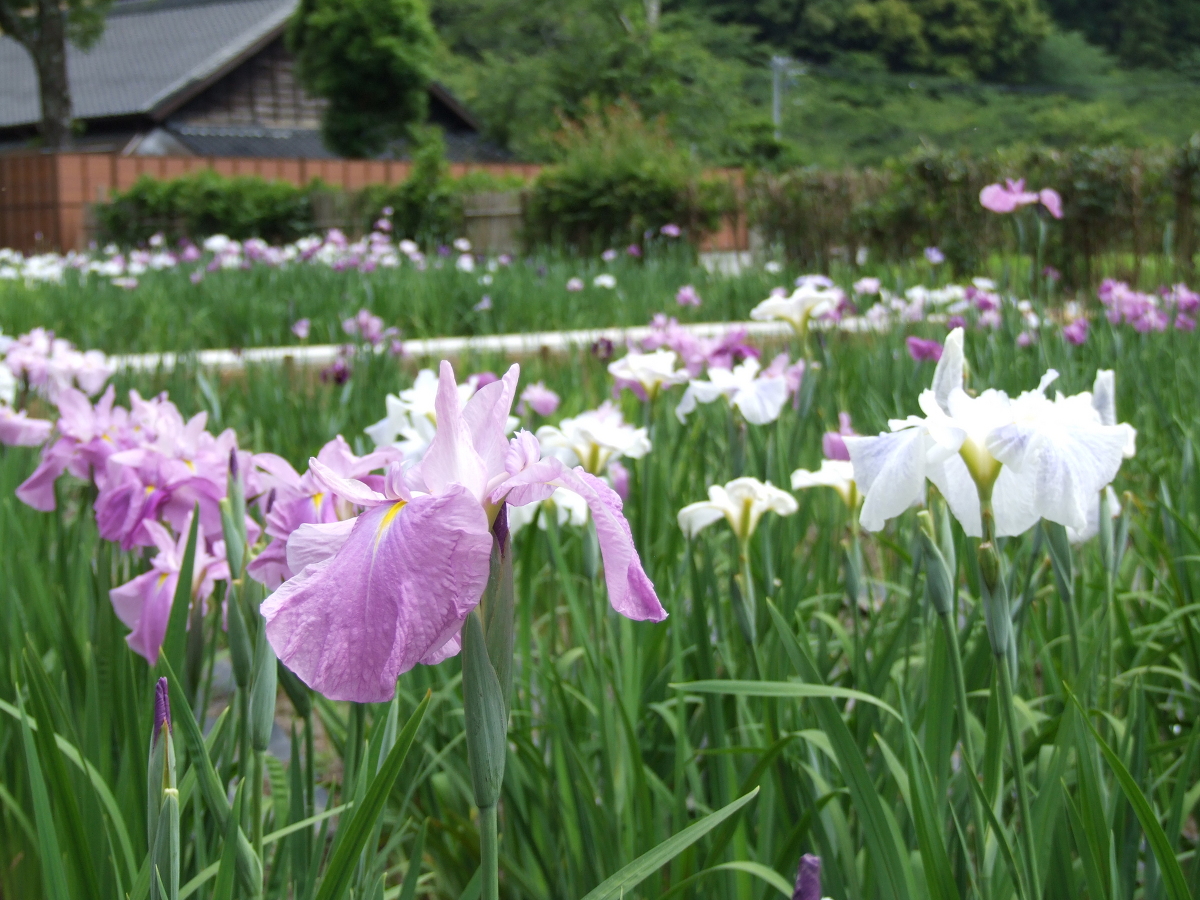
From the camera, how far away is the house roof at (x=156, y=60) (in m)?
25.5

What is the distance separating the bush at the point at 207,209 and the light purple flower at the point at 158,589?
14.0 meters

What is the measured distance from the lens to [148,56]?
2881 cm

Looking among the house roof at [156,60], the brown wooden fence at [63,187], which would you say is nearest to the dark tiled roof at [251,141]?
the house roof at [156,60]

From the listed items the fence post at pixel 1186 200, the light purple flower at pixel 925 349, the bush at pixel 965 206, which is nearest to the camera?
the light purple flower at pixel 925 349

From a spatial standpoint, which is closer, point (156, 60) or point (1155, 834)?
point (1155, 834)

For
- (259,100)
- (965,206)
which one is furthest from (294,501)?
(259,100)

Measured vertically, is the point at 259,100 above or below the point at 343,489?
above

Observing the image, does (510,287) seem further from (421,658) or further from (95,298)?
(421,658)

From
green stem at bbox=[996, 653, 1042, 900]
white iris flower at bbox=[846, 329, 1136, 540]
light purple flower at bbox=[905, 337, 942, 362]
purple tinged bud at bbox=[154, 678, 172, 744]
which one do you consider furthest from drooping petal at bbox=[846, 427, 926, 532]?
light purple flower at bbox=[905, 337, 942, 362]

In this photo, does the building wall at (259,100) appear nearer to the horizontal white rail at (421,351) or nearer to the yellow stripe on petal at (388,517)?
the horizontal white rail at (421,351)

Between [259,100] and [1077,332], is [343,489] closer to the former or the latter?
[1077,332]

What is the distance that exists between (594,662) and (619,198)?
10206mm

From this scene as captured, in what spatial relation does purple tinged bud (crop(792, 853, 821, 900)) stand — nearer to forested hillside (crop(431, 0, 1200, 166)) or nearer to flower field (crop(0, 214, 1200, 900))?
flower field (crop(0, 214, 1200, 900))

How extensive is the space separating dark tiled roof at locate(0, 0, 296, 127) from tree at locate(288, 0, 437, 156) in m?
5.02
